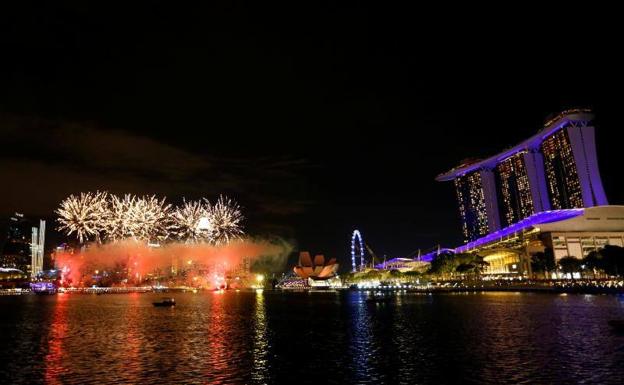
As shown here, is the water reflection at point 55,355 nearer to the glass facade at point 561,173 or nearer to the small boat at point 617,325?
the small boat at point 617,325

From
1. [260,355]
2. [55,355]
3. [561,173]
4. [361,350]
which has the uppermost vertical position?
[561,173]

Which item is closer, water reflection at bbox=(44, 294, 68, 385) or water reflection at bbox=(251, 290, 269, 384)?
water reflection at bbox=(251, 290, 269, 384)

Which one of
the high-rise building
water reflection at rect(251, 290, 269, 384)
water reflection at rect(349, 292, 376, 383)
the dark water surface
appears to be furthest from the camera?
the high-rise building

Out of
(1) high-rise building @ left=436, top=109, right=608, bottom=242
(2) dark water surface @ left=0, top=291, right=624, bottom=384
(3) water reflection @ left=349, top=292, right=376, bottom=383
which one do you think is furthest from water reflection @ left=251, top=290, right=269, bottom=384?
(1) high-rise building @ left=436, top=109, right=608, bottom=242

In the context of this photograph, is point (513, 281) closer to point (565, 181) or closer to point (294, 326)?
point (565, 181)

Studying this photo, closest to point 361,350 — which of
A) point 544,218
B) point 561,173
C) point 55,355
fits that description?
point 55,355

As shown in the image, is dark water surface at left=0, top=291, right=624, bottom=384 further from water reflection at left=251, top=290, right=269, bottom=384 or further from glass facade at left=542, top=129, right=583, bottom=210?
glass facade at left=542, top=129, right=583, bottom=210

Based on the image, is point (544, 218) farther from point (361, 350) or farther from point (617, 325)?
point (361, 350)

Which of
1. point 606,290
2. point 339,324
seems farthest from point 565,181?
point 339,324
